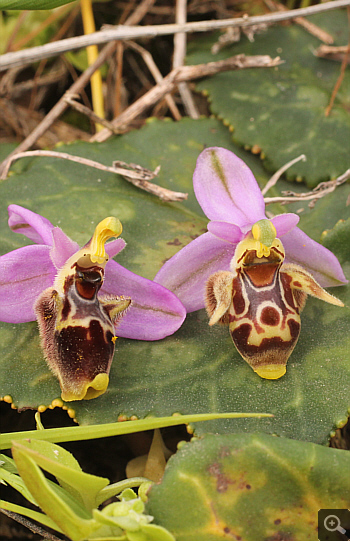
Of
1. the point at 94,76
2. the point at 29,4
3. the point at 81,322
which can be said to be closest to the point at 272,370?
the point at 81,322

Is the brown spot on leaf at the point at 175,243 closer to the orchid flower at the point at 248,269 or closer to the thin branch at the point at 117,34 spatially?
the orchid flower at the point at 248,269

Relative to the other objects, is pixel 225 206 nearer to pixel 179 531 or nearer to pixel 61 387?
pixel 61 387

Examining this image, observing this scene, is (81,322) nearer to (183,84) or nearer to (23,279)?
(23,279)

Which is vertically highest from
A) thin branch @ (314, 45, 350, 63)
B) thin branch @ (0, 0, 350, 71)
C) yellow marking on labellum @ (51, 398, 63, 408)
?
thin branch @ (0, 0, 350, 71)

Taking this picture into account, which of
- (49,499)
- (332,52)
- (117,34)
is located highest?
(117,34)

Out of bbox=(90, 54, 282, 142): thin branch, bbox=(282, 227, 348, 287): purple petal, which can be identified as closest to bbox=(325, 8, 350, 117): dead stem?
bbox=(90, 54, 282, 142): thin branch

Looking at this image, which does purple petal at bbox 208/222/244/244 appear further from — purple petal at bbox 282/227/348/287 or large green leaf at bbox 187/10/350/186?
large green leaf at bbox 187/10/350/186
